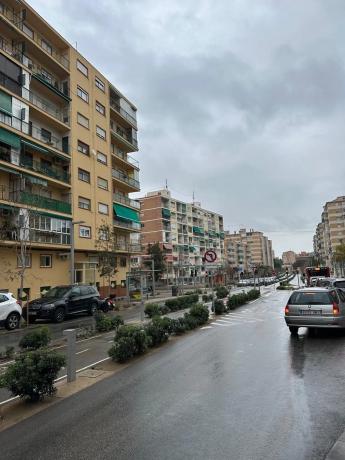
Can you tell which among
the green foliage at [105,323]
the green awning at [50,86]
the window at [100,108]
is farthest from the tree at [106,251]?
the green foliage at [105,323]

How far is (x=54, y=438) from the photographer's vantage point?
15.2 feet

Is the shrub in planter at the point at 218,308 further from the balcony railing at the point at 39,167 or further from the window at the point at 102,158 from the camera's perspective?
the window at the point at 102,158

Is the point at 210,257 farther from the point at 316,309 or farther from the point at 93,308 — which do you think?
the point at 93,308

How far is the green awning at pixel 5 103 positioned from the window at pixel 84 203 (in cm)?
988

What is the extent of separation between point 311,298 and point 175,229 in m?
Answer: 83.1

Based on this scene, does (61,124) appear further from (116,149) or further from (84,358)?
(84,358)

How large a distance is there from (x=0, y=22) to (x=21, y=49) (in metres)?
2.59

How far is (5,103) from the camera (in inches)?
1025

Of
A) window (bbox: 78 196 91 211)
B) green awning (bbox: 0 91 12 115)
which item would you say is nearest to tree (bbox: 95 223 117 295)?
window (bbox: 78 196 91 211)

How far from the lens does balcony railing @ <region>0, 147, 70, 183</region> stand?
26281 mm

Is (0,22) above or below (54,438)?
above

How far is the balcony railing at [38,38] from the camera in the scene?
2872 centimetres

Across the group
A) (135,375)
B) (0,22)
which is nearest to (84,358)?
(135,375)

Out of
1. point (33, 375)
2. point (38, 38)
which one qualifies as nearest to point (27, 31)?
point (38, 38)
